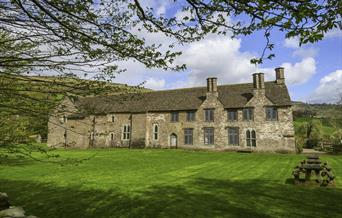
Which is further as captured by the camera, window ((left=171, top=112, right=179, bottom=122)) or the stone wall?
window ((left=171, top=112, right=179, bottom=122))

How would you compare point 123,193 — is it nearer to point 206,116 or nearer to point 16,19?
point 16,19

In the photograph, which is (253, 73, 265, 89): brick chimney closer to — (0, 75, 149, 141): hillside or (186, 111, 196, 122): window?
(186, 111, 196, 122): window

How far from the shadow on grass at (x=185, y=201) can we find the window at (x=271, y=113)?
2463 centimetres

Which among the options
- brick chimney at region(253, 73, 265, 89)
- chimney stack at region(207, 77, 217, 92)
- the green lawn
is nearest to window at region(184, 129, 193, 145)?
chimney stack at region(207, 77, 217, 92)

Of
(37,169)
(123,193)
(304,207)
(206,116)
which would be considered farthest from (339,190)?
(206,116)

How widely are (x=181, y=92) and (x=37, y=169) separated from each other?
96.9 ft

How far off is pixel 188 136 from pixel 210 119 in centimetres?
401

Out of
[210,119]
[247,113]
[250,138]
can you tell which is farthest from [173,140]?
[247,113]

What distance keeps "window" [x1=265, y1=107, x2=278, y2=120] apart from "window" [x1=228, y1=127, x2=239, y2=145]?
4243 millimetres

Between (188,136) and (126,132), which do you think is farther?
(126,132)

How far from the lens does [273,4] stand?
4617 millimetres

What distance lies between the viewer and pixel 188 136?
43.0 meters

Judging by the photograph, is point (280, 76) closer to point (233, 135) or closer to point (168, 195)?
point (233, 135)

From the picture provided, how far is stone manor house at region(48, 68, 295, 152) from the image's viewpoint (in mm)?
37812
